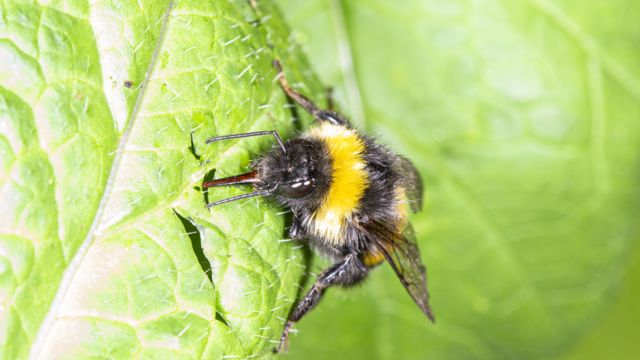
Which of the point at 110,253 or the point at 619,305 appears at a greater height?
the point at 110,253

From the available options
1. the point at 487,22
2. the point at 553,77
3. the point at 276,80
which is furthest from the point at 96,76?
the point at 553,77

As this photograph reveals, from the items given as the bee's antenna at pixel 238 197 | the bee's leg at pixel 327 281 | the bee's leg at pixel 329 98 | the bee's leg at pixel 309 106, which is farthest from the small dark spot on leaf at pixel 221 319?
the bee's leg at pixel 329 98

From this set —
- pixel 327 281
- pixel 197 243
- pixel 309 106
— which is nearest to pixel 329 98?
pixel 309 106

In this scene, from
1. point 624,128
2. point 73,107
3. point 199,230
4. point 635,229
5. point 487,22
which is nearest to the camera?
point 73,107

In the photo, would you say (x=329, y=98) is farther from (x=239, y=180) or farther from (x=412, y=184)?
(x=239, y=180)

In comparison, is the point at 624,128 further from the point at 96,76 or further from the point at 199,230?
the point at 96,76

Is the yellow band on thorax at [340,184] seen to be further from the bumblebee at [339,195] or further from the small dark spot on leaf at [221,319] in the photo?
the small dark spot on leaf at [221,319]

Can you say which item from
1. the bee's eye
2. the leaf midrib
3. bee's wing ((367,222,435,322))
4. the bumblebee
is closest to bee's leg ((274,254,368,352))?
the bumblebee

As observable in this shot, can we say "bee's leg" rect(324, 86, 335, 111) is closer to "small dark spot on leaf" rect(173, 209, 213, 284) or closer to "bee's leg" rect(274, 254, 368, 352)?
"bee's leg" rect(274, 254, 368, 352)
